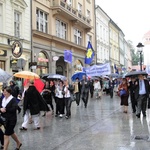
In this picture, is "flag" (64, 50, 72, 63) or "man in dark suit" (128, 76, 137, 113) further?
"flag" (64, 50, 72, 63)

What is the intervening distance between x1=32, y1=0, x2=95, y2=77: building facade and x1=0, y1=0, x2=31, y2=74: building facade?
1105 millimetres

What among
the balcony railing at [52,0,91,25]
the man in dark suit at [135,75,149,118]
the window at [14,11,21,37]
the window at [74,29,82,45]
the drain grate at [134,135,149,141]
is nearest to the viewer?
the drain grate at [134,135,149,141]

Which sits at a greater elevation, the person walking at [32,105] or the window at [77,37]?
the window at [77,37]

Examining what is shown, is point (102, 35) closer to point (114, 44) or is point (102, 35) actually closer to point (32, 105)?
point (114, 44)

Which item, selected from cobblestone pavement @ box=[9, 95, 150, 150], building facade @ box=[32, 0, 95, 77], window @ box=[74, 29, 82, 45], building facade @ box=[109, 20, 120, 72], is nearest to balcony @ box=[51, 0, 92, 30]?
building facade @ box=[32, 0, 95, 77]

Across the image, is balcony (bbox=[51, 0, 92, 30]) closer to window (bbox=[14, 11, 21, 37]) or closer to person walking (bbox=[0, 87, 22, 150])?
window (bbox=[14, 11, 21, 37])

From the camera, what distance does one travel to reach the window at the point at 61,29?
30328 mm

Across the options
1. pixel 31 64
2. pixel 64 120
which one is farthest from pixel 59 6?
pixel 64 120

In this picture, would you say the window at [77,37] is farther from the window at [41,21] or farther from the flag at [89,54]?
the window at [41,21]

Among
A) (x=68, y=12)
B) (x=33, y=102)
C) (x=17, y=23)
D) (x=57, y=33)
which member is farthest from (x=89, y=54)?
(x=33, y=102)

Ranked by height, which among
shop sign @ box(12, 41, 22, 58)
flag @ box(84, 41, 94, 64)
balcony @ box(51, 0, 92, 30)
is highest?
balcony @ box(51, 0, 92, 30)

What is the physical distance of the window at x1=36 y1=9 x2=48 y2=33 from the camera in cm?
2667

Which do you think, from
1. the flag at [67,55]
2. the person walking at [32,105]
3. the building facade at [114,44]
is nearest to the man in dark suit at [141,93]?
the person walking at [32,105]

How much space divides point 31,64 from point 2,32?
11.8 feet
